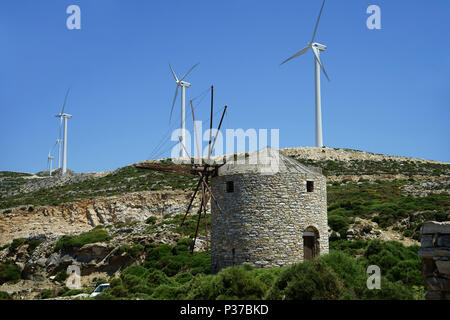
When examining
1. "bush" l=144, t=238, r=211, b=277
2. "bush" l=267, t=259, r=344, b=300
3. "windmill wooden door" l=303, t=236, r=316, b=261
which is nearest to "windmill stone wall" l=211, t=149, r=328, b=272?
"windmill wooden door" l=303, t=236, r=316, b=261

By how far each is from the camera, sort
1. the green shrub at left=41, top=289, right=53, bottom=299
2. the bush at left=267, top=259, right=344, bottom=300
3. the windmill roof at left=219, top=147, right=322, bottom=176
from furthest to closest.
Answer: the green shrub at left=41, top=289, right=53, bottom=299 < the windmill roof at left=219, top=147, right=322, bottom=176 < the bush at left=267, top=259, right=344, bottom=300

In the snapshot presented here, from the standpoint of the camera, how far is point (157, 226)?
36.1m

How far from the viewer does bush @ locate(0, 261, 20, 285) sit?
30594 millimetres

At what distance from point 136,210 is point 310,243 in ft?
99.5

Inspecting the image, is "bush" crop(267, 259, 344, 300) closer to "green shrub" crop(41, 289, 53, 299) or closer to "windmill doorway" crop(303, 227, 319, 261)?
"windmill doorway" crop(303, 227, 319, 261)

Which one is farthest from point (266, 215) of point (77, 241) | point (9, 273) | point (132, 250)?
point (9, 273)

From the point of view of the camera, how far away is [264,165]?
19.4 meters

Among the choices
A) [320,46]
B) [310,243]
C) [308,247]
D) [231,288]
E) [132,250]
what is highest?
[320,46]

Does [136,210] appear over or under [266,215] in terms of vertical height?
under

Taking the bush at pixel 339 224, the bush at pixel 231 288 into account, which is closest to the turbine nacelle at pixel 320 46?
the bush at pixel 339 224

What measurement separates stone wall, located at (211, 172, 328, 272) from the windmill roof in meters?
0.28

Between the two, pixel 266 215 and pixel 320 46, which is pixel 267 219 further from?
pixel 320 46

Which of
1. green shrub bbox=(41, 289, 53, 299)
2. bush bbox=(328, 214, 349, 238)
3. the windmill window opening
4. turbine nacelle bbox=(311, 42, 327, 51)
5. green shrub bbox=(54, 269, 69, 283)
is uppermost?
turbine nacelle bbox=(311, 42, 327, 51)

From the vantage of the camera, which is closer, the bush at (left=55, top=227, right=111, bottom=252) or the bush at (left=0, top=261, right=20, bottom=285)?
the bush at (left=0, top=261, right=20, bottom=285)
